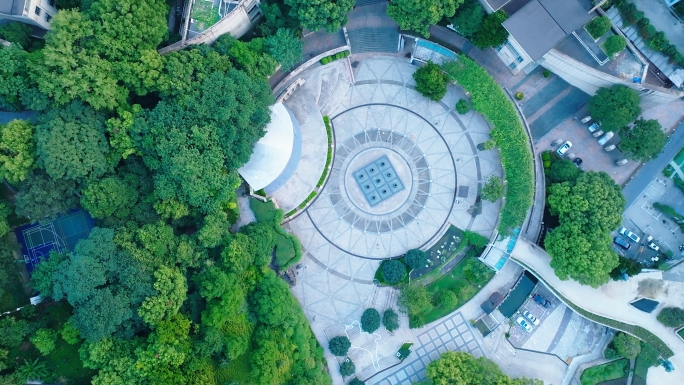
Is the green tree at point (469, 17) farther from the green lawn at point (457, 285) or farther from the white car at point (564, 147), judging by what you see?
the green lawn at point (457, 285)

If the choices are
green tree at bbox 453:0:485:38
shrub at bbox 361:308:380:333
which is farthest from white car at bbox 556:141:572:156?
shrub at bbox 361:308:380:333

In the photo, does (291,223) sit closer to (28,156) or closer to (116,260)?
(116,260)

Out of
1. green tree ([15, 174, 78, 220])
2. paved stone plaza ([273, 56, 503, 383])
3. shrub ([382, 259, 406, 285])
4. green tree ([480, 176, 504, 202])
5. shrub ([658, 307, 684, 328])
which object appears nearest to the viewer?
green tree ([15, 174, 78, 220])

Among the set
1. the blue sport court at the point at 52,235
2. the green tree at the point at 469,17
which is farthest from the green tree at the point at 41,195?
the green tree at the point at 469,17

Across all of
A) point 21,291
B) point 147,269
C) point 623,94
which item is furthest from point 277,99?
point 623,94

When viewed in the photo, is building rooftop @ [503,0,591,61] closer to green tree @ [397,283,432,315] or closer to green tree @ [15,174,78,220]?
green tree @ [397,283,432,315]

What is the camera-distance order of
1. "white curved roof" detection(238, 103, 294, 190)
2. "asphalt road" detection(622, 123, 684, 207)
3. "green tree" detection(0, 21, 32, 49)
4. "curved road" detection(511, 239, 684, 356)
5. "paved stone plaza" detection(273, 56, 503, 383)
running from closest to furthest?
"green tree" detection(0, 21, 32, 49) < "white curved roof" detection(238, 103, 294, 190) < "curved road" detection(511, 239, 684, 356) < "paved stone plaza" detection(273, 56, 503, 383) < "asphalt road" detection(622, 123, 684, 207)
